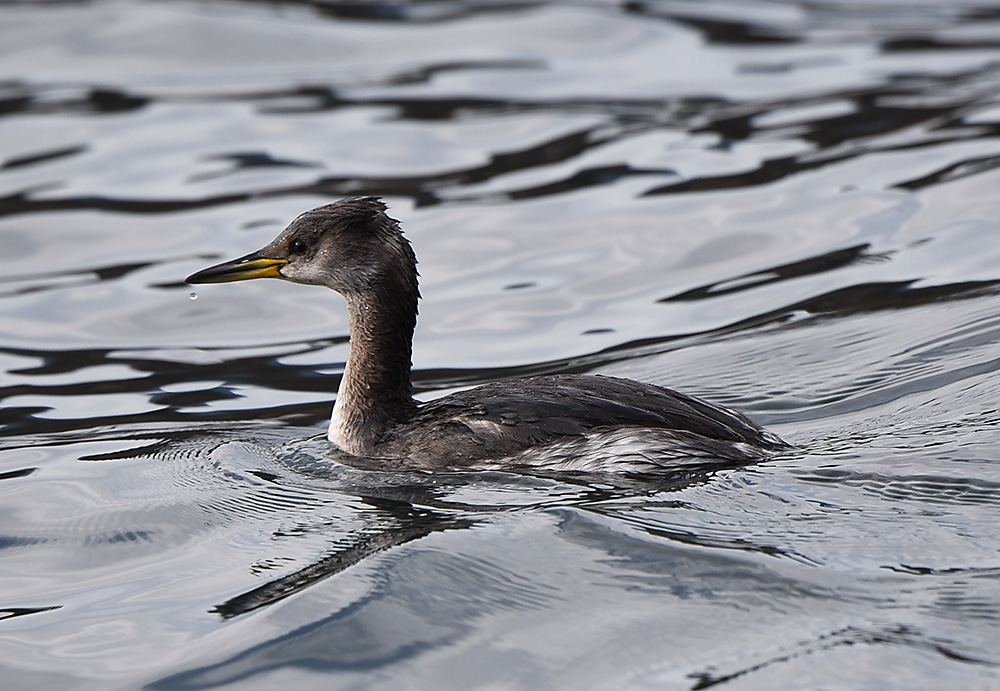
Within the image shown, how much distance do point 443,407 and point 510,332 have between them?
2.50 meters

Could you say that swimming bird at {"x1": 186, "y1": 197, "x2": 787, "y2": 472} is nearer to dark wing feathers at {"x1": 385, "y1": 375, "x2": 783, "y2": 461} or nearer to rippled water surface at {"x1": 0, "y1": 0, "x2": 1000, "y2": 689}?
dark wing feathers at {"x1": 385, "y1": 375, "x2": 783, "y2": 461}

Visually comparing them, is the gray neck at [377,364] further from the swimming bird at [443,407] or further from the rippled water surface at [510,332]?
the rippled water surface at [510,332]

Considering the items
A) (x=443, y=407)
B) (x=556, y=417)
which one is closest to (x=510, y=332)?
(x=443, y=407)

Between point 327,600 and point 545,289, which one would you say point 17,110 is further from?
point 327,600

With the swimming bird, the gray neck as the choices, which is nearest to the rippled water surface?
the swimming bird

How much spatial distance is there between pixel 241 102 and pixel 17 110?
77.8 inches

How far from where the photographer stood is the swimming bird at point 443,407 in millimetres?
5957

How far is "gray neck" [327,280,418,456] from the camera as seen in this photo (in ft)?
22.2

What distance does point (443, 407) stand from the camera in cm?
645

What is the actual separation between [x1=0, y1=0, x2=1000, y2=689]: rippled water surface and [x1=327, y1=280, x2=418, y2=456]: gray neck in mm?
342

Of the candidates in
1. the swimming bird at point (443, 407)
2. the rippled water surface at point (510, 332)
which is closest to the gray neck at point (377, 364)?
the swimming bird at point (443, 407)

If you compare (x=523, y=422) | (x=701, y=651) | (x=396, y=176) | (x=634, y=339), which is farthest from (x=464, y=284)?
(x=701, y=651)

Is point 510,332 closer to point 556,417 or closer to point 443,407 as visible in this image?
point 443,407

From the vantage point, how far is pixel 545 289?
9.52 m
